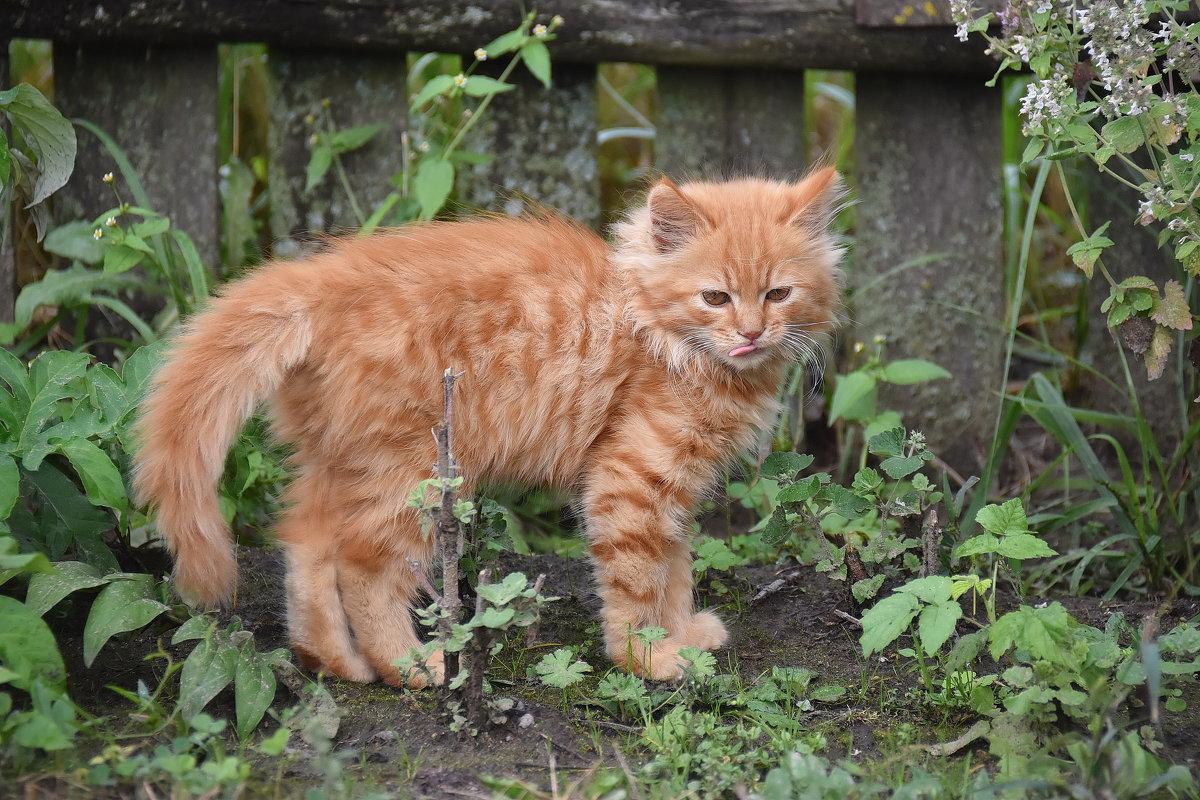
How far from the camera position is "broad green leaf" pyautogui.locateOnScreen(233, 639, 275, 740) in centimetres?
217

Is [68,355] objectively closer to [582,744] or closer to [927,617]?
[582,744]

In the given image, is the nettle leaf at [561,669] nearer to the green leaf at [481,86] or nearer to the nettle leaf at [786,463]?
the nettle leaf at [786,463]

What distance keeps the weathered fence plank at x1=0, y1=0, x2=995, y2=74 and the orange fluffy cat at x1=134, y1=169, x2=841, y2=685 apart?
2.62ft

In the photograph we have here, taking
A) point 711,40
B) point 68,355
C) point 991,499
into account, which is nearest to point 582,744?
point 68,355

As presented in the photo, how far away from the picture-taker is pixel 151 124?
3.44 m

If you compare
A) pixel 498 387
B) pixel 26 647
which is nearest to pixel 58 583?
pixel 26 647

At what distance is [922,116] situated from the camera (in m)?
3.66

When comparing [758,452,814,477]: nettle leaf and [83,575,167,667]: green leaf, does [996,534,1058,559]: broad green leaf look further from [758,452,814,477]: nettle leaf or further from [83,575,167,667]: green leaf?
[83,575,167,667]: green leaf

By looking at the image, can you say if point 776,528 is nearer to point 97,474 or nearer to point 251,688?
point 251,688

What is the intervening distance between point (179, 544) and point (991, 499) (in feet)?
8.16

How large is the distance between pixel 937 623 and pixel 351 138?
2.32m

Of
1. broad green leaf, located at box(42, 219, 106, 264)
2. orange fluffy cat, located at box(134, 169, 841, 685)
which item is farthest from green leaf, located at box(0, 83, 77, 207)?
broad green leaf, located at box(42, 219, 106, 264)

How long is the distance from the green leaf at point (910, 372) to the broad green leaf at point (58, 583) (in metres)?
2.19

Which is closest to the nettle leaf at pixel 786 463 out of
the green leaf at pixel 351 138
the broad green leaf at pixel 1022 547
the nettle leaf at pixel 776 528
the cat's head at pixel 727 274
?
the nettle leaf at pixel 776 528
